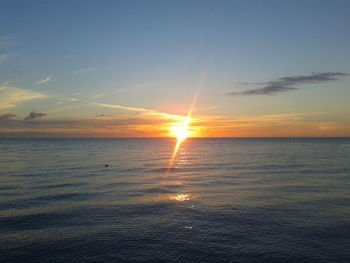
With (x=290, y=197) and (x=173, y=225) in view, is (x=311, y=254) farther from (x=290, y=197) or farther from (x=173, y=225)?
(x=290, y=197)

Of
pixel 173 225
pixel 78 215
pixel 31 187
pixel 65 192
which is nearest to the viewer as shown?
pixel 173 225

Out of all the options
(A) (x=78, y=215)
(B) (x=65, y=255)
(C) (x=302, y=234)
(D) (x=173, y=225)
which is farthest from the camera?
(A) (x=78, y=215)

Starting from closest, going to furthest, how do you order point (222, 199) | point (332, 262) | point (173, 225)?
point (332, 262)
point (173, 225)
point (222, 199)

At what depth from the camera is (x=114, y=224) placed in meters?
25.6

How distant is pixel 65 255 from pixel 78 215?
9487 mm

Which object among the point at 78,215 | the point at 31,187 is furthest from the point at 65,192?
the point at 78,215

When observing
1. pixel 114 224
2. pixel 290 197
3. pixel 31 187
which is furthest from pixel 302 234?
pixel 31 187

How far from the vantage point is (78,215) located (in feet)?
93.2

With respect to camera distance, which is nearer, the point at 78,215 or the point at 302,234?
the point at 302,234

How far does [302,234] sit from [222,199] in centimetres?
1312

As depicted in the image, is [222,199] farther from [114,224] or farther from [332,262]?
[332,262]

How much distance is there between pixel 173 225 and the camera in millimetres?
25438

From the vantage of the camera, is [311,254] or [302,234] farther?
[302,234]

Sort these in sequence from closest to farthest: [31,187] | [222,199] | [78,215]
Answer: [78,215] → [222,199] → [31,187]
